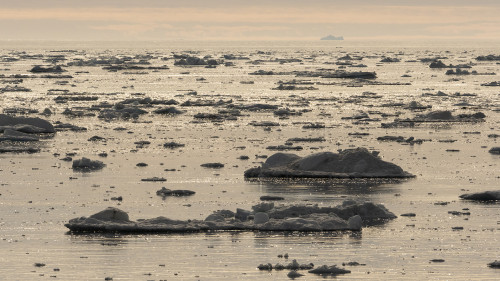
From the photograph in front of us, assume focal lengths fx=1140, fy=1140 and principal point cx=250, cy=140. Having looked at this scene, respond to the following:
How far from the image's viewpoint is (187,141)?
38031 mm

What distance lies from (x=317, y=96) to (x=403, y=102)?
6039 millimetres

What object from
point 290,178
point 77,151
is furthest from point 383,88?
point 290,178

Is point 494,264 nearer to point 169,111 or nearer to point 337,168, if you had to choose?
point 337,168

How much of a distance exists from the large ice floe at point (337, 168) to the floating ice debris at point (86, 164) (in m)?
4.52

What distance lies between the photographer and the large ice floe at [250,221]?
21.0 meters

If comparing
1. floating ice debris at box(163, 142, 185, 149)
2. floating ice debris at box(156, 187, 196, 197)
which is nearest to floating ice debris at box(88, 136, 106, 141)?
floating ice debris at box(163, 142, 185, 149)

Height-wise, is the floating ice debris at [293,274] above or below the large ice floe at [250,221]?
below

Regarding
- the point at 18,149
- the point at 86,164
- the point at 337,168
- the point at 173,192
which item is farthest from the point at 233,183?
the point at 18,149

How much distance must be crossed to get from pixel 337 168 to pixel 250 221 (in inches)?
292

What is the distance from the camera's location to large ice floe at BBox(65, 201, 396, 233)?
21031mm

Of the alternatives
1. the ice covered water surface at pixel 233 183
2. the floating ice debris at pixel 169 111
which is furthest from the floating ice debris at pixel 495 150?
the floating ice debris at pixel 169 111

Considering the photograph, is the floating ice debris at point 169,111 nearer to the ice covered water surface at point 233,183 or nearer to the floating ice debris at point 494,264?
the ice covered water surface at point 233,183

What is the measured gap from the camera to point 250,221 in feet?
71.1

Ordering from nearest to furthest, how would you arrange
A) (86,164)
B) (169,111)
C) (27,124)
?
(86,164), (27,124), (169,111)
